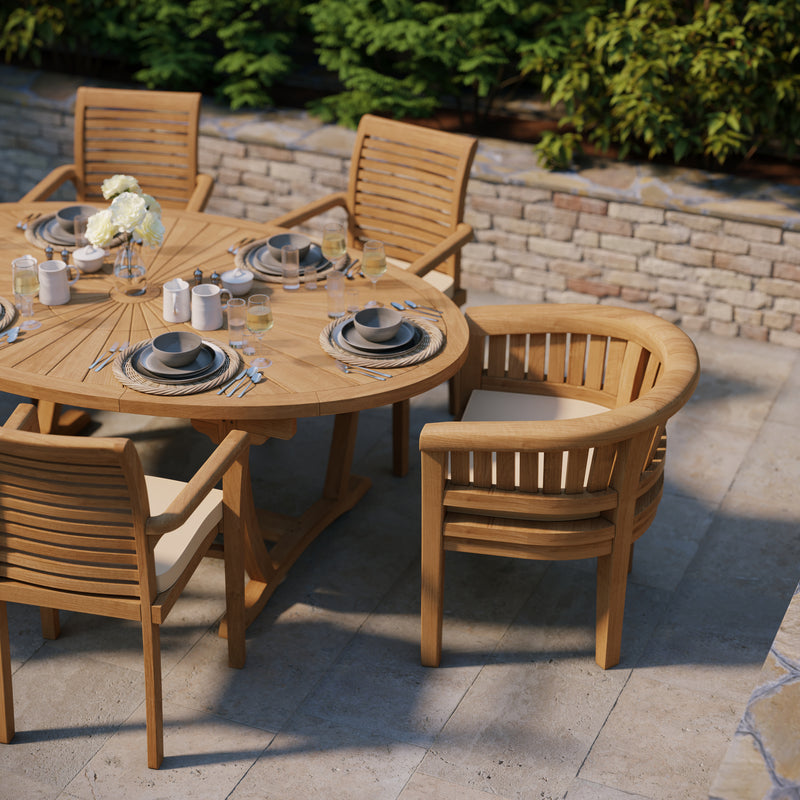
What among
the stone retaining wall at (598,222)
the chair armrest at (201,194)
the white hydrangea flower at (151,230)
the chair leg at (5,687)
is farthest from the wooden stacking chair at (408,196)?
the chair leg at (5,687)

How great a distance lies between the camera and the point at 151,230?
353cm

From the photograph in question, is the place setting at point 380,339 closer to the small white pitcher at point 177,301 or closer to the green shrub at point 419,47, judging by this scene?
the small white pitcher at point 177,301

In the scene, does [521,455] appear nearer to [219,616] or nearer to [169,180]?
[219,616]

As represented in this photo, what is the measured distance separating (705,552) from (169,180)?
2.89 meters

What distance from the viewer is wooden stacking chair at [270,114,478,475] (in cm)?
448

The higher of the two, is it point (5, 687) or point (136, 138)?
point (136, 138)

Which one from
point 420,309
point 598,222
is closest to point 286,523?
point 420,309

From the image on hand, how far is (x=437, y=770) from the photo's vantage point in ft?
9.68

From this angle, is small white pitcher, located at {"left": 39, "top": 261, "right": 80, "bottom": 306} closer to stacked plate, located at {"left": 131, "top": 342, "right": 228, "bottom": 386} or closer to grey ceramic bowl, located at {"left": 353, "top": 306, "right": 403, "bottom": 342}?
stacked plate, located at {"left": 131, "top": 342, "right": 228, "bottom": 386}

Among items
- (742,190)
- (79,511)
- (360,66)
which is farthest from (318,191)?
(79,511)

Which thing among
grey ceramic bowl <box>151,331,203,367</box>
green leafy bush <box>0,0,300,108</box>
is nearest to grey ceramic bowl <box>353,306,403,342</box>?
grey ceramic bowl <box>151,331,203,367</box>

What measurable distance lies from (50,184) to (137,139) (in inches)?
18.9

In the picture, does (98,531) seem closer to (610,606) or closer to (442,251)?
(610,606)

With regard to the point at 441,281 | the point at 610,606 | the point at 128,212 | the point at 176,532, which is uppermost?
the point at 128,212
